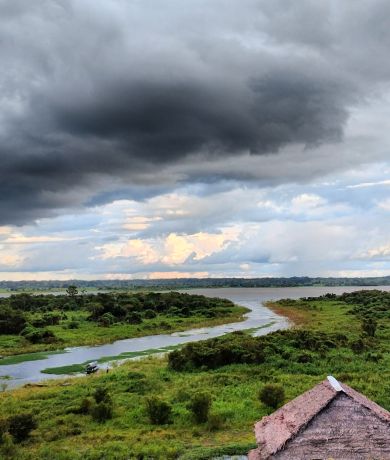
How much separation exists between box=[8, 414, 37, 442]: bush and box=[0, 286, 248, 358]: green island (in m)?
27.8

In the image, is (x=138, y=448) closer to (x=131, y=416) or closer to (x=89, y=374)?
(x=131, y=416)

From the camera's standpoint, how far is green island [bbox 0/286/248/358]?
62.8 metres

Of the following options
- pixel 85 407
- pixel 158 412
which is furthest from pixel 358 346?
pixel 85 407

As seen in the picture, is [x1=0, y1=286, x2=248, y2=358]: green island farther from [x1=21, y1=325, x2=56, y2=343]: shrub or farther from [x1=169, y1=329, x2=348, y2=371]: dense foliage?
[x1=169, y1=329, x2=348, y2=371]: dense foliage

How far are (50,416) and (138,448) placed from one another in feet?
27.7

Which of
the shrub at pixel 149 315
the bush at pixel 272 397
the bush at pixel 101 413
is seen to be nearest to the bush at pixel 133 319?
the shrub at pixel 149 315

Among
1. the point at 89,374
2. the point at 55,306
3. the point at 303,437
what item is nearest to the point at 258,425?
the point at 303,437

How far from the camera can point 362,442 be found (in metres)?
15.2

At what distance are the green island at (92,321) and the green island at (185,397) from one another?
1923 cm

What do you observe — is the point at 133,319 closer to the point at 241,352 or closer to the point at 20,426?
the point at 241,352

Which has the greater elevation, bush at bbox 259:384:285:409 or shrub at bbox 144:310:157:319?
bush at bbox 259:384:285:409

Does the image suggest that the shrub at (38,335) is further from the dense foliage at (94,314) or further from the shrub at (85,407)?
the shrub at (85,407)

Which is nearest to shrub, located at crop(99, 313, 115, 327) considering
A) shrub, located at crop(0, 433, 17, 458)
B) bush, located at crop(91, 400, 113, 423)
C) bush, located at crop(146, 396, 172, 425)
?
bush, located at crop(91, 400, 113, 423)

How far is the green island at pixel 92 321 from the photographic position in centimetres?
6275
